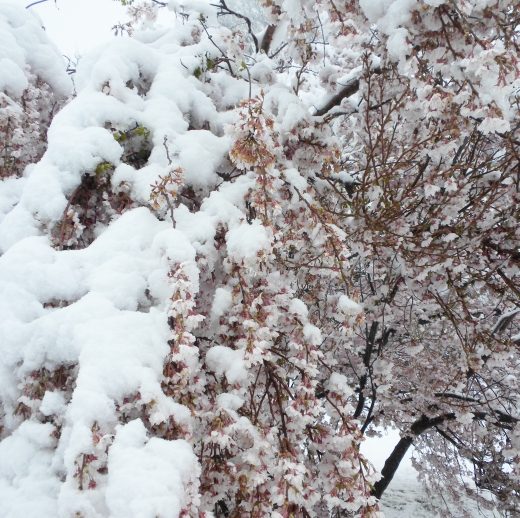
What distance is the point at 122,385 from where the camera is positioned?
1.42 metres

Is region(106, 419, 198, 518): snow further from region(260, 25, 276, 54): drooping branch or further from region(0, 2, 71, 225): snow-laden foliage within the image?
region(260, 25, 276, 54): drooping branch

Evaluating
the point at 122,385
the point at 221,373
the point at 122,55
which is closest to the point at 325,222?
the point at 221,373

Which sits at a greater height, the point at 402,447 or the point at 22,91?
the point at 22,91

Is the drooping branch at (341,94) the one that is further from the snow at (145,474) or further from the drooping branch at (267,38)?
the snow at (145,474)

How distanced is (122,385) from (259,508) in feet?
2.91

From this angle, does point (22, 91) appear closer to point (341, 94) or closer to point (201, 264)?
point (201, 264)

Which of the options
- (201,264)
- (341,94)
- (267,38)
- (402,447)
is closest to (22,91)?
(267,38)

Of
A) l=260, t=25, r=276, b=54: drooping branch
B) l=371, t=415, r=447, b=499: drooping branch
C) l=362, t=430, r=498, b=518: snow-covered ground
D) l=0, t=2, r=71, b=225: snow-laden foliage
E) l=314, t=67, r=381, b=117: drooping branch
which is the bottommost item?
l=362, t=430, r=498, b=518: snow-covered ground

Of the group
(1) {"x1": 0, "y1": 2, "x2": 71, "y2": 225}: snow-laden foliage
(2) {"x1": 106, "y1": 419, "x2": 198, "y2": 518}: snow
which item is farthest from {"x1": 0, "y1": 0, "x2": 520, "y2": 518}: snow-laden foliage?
(1) {"x1": 0, "y1": 2, "x2": 71, "y2": 225}: snow-laden foliage

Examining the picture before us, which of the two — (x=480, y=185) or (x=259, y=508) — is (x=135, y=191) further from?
(x=480, y=185)

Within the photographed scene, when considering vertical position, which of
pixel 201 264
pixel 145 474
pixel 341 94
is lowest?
pixel 145 474

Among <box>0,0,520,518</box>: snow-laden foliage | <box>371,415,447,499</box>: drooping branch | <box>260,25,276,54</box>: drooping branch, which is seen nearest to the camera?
<box>0,0,520,518</box>: snow-laden foliage

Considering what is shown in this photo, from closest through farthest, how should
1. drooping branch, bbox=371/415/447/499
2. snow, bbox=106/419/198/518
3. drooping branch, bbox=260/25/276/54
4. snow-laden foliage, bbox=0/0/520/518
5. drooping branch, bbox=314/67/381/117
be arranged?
snow, bbox=106/419/198/518 < snow-laden foliage, bbox=0/0/520/518 < drooping branch, bbox=314/67/381/117 < drooping branch, bbox=260/25/276/54 < drooping branch, bbox=371/415/447/499

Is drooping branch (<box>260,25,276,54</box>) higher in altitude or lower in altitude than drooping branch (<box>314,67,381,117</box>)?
higher
